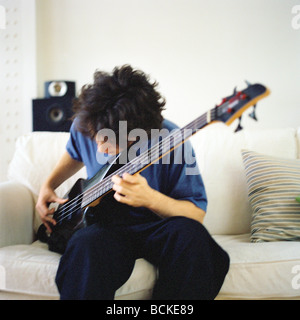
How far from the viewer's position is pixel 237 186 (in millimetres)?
1364

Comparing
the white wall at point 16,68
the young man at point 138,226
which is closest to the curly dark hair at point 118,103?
the young man at point 138,226

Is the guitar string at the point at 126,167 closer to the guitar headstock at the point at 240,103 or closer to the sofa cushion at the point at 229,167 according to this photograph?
the guitar headstock at the point at 240,103

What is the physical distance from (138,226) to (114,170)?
186mm

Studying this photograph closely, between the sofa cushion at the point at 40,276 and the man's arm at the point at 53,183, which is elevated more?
the man's arm at the point at 53,183

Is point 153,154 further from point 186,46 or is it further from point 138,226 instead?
point 186,46

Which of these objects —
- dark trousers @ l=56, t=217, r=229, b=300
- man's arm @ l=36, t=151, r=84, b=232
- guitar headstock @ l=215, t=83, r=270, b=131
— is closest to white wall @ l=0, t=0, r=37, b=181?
man's arm @ l=36, t=151, r=84, b=232

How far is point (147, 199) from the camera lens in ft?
3.02

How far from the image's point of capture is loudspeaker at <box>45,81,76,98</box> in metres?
2.15

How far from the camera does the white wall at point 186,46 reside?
5.90 ft

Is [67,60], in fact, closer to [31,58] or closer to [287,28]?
[31,58]
